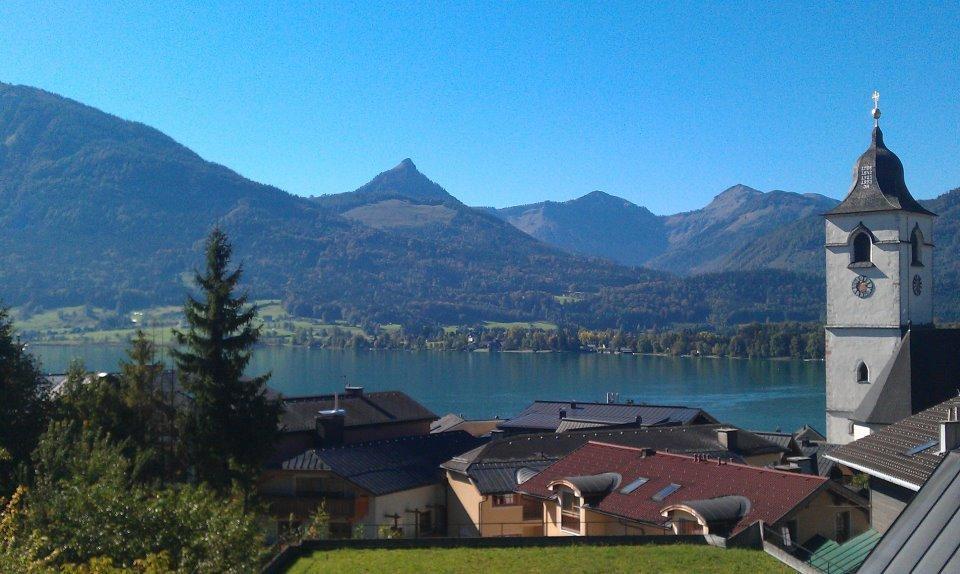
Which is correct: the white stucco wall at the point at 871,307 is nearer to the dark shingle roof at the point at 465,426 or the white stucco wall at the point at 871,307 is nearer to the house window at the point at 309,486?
the house window at the point at 309,486

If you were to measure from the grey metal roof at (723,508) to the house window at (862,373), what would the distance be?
15.7 meters

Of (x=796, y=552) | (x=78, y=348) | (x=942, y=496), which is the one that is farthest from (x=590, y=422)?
(x=78, y=348)

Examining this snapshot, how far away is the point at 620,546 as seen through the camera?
1623 centimetres

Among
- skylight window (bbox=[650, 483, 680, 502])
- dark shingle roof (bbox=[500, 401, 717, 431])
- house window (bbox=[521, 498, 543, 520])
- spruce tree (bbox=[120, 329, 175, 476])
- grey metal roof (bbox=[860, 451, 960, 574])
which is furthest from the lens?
dark shingle roof (bbox=[500, 401, 717, 431])

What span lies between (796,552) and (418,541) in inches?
249

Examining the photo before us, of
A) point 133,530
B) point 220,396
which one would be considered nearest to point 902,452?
point 133,530

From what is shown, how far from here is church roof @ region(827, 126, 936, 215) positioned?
1300 inches

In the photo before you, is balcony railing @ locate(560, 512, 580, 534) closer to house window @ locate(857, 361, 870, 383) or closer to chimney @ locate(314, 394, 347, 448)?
house window @ locate(857, 361, 870, 383)

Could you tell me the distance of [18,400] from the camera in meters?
21.1

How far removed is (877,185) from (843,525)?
1813 centimetres

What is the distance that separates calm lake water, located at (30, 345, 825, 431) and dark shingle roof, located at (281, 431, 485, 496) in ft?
96.2

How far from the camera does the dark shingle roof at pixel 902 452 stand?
12516 mm

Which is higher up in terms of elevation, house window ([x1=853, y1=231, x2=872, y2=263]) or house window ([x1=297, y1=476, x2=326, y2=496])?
house window ([x1=853, y1=231, x2=872, y2=263])

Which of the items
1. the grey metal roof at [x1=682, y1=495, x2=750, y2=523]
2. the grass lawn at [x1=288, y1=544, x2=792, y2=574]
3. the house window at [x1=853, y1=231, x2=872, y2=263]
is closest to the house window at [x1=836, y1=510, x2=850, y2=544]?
the grey metal roof at [x1=682, y1=495, x2=750, y2=523]
